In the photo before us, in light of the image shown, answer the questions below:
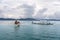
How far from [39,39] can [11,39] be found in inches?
271

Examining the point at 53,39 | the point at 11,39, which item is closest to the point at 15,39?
the point at 11,39

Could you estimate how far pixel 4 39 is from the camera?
39938 millimetres

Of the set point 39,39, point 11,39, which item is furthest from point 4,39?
point 39,39

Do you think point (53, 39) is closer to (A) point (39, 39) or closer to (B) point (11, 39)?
(A) point (39, 39)

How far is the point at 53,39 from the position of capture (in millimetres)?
41375

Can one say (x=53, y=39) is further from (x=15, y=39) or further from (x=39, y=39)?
(x=15, y=39)

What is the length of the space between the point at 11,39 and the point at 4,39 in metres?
1.72

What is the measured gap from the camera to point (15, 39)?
132 ft

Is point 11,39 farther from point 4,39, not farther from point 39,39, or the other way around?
point 39,39

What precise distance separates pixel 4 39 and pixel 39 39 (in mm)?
8571

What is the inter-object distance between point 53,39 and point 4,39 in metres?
12.1

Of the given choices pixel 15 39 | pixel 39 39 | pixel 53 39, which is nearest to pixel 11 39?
pixel 15 39

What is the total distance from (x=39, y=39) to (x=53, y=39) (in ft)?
11.6

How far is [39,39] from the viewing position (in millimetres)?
40969
